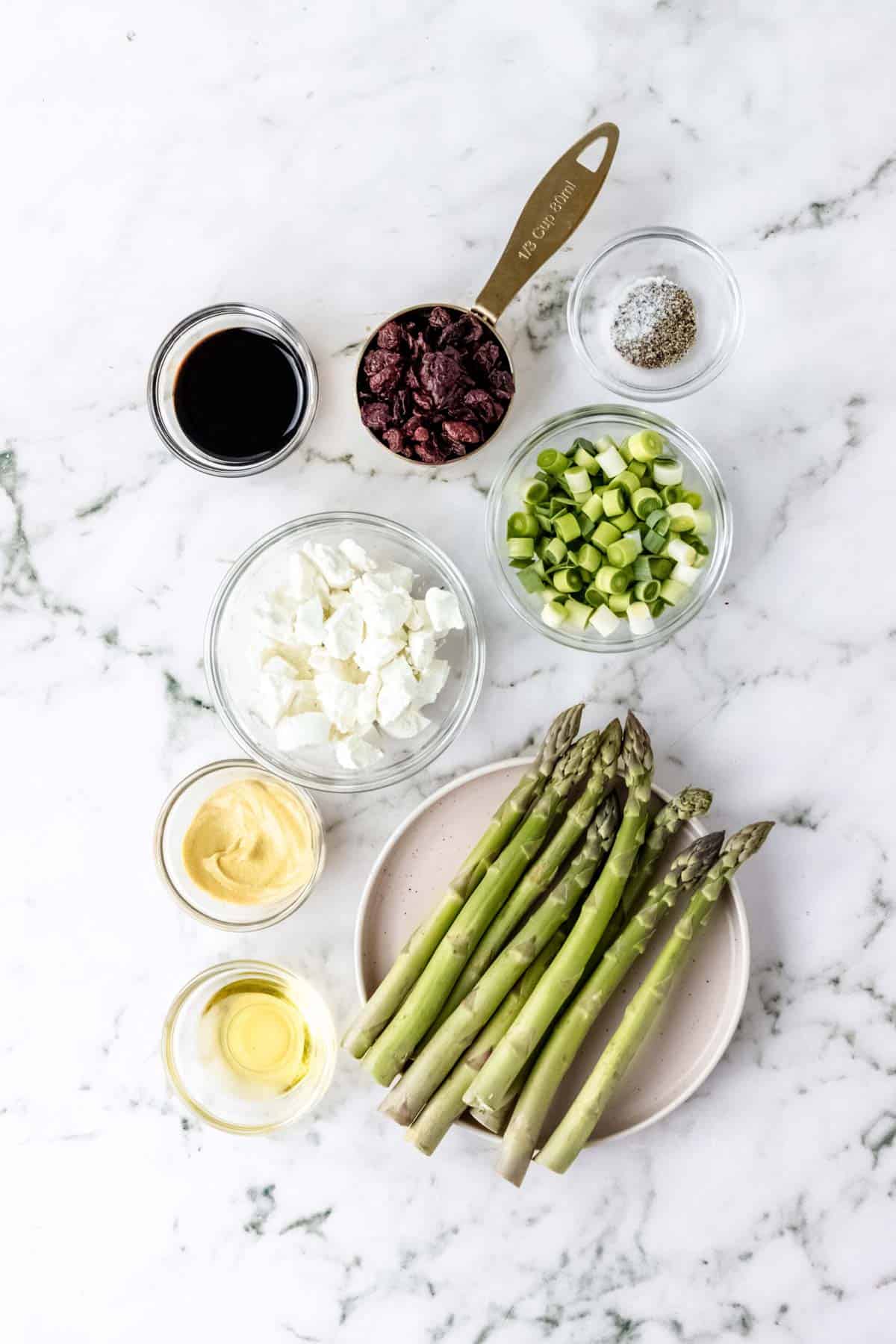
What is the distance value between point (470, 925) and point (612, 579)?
2.36 ft

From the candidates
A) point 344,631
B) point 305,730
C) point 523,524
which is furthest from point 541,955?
point 523,524

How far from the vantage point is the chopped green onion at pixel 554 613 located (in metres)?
2.03

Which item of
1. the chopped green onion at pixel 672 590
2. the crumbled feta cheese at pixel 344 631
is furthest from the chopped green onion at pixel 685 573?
the crumbled feta cheese at pixel 344 631

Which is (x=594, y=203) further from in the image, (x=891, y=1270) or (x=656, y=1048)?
(x=891, y=1270)

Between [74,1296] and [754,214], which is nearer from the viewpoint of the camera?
[754,214]

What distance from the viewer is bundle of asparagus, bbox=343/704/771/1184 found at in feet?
6.50

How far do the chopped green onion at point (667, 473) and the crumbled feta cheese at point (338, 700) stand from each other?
578mm

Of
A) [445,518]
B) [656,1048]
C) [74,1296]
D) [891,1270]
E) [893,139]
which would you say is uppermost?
[893,139]

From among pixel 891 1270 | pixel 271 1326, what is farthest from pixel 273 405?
pixel 891 1270

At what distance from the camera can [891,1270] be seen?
2191 millimetres

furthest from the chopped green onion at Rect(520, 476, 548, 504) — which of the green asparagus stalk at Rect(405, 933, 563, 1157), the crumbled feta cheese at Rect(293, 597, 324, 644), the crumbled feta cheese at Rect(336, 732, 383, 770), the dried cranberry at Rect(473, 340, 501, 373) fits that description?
the green asparagus stalk at Rect(405, 933, 563, 1157)

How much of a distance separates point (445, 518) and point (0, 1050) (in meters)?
1.52

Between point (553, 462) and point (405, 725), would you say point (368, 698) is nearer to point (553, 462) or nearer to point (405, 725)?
point (405, 725)

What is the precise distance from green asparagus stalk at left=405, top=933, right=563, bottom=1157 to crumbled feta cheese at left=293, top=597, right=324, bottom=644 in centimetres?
75
